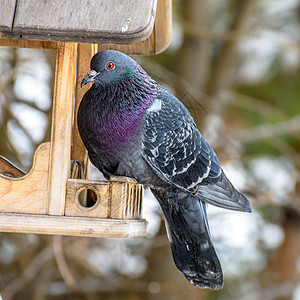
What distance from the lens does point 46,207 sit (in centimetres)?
195

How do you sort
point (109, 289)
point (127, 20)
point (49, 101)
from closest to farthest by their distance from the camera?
point (127, 20), point (49, 101), point (109, 289)

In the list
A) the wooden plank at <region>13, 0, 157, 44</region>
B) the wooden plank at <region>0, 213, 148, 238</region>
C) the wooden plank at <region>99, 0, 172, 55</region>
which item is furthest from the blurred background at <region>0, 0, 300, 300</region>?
the wooden plank at <region>13, 0, 157, 44</region>

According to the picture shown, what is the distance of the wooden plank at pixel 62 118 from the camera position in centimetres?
198

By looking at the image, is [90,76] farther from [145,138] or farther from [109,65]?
[145,138]

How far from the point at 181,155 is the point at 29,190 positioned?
73 cm

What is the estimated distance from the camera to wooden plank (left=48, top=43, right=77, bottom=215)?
6.49 ft

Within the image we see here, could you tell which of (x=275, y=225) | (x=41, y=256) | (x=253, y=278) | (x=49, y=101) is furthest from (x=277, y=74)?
(x=41, y=256)

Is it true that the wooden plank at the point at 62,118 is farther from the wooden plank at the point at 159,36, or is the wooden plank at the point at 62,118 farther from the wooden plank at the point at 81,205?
the wooden plank at the point at 159,36

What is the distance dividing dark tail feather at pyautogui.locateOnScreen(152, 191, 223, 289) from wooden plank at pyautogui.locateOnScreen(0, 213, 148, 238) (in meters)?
0.68

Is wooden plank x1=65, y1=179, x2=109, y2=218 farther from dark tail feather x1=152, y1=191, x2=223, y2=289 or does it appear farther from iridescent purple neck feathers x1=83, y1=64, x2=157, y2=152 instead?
dark tail feather x1=152, y1=191, x2=223, y2=289

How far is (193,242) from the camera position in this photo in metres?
2.60

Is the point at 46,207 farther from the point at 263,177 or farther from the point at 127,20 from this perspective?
the point at 263,177

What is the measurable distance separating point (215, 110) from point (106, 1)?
9.34 ft

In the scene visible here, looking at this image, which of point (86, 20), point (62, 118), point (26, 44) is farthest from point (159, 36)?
point (86, 20)
